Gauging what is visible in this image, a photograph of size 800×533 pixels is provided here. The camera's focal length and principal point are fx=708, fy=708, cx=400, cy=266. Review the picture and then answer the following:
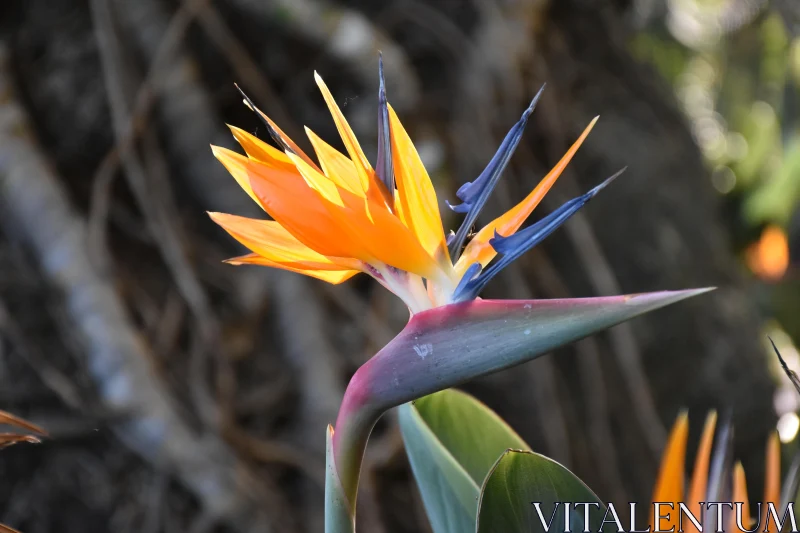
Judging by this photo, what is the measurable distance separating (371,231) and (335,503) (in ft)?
0.30

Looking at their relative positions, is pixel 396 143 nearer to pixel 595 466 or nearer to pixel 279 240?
pixel 279 240

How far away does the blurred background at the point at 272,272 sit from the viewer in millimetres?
755

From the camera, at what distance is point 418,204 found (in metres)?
0.26

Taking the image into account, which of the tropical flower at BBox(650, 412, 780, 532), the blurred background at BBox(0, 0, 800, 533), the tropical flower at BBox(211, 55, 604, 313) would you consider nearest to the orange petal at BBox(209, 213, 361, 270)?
the tropical flower at BBox(211, 55, 604, 313)

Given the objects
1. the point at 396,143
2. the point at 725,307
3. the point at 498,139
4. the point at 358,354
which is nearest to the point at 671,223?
the point at 725,307

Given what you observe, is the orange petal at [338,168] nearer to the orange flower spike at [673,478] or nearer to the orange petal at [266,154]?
the orange petal at [266,154]

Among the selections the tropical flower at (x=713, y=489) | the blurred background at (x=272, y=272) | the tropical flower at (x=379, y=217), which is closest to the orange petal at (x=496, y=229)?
the tropical flower at (x=379, y=217)

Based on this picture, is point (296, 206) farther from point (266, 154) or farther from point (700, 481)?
point (700, 481)

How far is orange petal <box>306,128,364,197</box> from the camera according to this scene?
0.89ft

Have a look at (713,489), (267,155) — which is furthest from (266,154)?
(713,489)

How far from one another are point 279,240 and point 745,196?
2.07 meters

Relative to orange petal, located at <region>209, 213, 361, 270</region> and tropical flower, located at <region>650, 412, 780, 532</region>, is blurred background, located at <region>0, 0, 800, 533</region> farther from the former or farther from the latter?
orange petal, located at <region>209, 213, 361, 270</region>

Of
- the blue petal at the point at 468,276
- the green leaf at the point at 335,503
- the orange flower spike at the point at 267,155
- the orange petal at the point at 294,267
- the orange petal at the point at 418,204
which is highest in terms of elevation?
the orange flower spike at the point at 267,155

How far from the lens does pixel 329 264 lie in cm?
26
